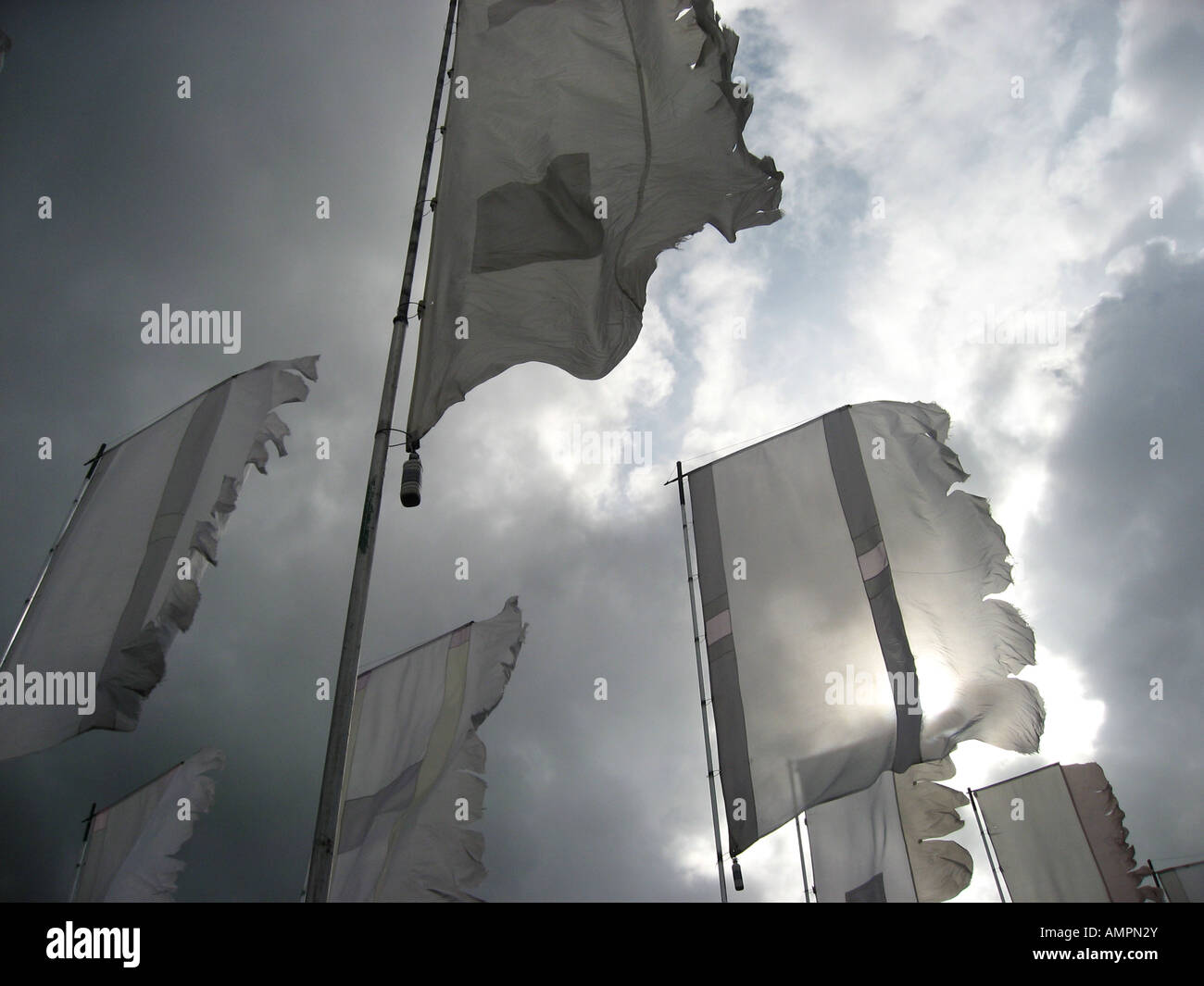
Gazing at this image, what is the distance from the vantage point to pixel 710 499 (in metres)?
13.5

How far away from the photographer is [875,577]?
40.4ft

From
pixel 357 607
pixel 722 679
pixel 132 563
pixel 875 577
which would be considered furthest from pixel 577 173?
pixel 875 577

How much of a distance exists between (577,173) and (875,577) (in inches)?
296

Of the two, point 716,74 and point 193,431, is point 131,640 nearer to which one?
point 193,431

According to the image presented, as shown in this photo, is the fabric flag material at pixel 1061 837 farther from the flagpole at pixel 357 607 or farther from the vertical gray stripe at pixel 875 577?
the flagpole at pixel 357 607

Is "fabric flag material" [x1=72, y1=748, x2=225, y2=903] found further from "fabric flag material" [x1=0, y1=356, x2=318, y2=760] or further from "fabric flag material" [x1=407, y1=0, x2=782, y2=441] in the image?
"fabric flag material" [x1=407, y1=0, x2=782, y2=441]

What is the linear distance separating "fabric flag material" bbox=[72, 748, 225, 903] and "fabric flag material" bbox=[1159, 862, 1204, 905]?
23.9 meters

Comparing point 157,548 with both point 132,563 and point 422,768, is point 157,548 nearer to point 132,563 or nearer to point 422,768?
point 132,563

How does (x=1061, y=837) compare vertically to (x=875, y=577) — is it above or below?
below

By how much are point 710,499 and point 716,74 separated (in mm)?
→ 6864

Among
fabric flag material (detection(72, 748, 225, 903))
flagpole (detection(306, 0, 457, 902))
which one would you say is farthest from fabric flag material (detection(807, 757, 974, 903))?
fabric flag material (detection(72, 748, 225, 903))
